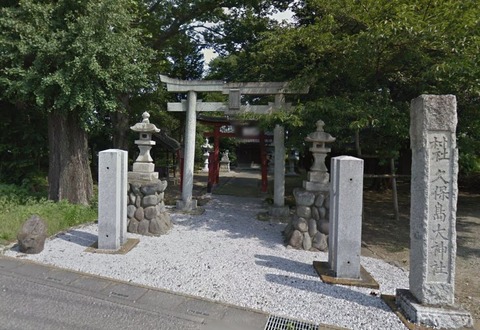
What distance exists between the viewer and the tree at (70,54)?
20.0ft

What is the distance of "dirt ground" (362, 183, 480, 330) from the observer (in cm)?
403

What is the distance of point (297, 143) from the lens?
688 cm

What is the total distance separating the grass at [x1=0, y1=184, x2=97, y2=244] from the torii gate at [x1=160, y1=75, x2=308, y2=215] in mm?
2418

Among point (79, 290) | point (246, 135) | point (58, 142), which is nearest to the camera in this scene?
point (79, 290)

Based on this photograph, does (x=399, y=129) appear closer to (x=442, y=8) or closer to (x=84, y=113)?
(x=442, y=8)

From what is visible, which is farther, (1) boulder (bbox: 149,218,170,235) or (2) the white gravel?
(1) boulder (bbox: 149,218,170,235)

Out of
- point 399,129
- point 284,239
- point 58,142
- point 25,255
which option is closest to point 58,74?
point 58,142

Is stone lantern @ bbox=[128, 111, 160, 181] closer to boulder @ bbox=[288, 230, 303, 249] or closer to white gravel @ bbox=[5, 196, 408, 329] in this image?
white gravel @ bbox=[5, 196, 408, 329]

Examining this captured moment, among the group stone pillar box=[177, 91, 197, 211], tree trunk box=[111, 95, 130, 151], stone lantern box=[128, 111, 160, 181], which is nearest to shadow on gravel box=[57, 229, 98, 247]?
stone lantern box=[128, 111, 160, 181]

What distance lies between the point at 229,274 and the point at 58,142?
620cm

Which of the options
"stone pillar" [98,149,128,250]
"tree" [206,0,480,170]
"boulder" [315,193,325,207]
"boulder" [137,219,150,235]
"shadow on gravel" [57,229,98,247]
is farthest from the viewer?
"boulder" [137,219,150,235]

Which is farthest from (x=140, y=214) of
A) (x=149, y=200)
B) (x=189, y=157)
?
(x=189, y=157)

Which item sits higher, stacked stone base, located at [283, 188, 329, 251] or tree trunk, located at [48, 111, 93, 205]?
tree trunk, located at [48, 111, 93, 205]

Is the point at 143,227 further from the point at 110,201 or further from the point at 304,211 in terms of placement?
the point at 304,211
